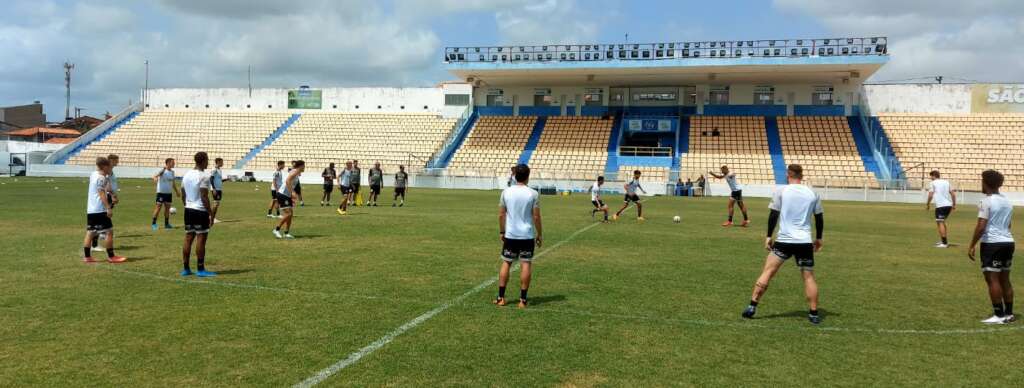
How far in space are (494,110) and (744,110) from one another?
21771mm

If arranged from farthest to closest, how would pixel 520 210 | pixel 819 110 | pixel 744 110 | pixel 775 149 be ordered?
pixel 744 110 → pixel 819 110 → pixel 775 149 → pixel 520 210

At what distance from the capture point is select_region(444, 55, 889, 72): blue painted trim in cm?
4588

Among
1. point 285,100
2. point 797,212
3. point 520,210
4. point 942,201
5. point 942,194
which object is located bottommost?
point 520,210

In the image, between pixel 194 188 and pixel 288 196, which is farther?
pixel 288 196

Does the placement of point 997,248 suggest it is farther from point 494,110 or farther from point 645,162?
point 494,110

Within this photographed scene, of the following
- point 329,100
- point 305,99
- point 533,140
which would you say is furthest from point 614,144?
point 305,99

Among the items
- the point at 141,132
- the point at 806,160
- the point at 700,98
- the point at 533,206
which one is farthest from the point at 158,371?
the point at 141,132

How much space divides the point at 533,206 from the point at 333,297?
2.94 m

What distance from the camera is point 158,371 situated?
557cm

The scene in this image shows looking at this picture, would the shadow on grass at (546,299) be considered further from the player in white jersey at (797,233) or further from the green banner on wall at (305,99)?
the green banner on wall at (305,99)

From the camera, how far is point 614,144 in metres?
51.5

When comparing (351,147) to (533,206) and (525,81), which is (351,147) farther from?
(533,206)

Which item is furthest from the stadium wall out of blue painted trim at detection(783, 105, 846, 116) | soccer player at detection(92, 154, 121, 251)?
soccer player at detection(92, 154, 121, 251)

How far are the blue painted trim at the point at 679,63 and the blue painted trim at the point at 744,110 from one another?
23.5 ft
